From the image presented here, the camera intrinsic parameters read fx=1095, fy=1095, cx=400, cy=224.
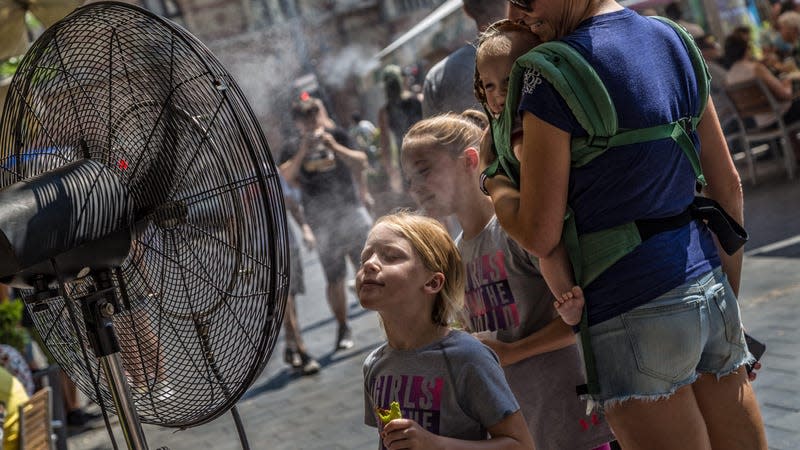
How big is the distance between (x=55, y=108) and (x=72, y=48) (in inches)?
6.0

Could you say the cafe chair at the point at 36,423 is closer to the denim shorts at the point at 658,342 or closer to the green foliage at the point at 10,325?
the green foliage at the point at 10,325

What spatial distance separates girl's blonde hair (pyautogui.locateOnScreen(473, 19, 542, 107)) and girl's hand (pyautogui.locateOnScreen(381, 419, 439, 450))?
782mm

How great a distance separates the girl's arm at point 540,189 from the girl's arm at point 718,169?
15.4 inches

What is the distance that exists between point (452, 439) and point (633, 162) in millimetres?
637

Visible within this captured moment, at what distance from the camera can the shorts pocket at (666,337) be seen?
2098mm

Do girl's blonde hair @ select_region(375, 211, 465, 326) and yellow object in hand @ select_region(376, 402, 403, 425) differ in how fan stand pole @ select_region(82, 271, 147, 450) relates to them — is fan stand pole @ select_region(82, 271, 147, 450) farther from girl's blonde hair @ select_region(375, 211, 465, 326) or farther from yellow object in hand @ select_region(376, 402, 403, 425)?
girl's blonde hair @ select_region(375, 211, 465, 326)

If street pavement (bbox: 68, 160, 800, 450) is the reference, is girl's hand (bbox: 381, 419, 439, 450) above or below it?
above

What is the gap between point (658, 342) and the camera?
210 centimetres

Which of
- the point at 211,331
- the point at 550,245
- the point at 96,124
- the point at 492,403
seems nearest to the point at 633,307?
the point at 550,245

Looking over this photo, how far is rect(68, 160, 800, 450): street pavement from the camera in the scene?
14.6ft

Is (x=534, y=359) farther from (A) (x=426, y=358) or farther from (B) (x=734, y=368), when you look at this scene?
(B) (x=734, y=368)

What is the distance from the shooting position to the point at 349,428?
539cm

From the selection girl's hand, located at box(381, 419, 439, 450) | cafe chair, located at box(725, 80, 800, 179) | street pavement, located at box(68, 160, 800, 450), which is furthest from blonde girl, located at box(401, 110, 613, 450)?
cafe chair, located at box(725, 80, 800, 179)

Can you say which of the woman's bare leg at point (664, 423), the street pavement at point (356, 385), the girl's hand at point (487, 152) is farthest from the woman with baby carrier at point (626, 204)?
the street pavement at point (356, 385)
